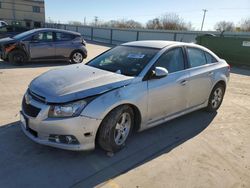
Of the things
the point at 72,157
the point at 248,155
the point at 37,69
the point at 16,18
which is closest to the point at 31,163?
the point at 72,157

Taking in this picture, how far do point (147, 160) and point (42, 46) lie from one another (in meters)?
8.23

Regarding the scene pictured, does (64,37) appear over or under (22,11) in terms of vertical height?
under

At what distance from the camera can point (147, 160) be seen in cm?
358

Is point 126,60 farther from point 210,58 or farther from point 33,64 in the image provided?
point 33,64

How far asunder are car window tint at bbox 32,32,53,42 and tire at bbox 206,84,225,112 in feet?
24.4

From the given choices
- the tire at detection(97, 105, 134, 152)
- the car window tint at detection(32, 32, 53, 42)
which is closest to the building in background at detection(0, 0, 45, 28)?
the car window tint at detection(32, 32, 53, 42)

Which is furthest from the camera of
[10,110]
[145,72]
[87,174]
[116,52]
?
[10,110]

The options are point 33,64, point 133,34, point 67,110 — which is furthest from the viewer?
point 133,34

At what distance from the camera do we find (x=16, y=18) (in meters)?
53.5

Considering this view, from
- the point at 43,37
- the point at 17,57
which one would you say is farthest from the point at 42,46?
the point at 17,57

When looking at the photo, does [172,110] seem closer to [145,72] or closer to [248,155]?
[145,72]

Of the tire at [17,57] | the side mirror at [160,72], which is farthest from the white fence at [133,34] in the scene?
the side mirror at [160,72]

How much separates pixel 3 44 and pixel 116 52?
708 centimetres

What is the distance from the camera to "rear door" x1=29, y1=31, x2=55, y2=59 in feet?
33.5
